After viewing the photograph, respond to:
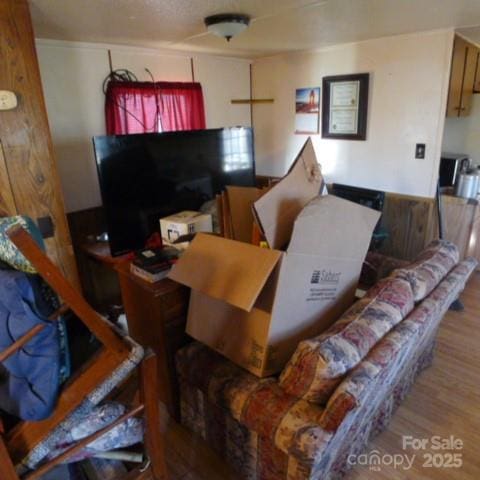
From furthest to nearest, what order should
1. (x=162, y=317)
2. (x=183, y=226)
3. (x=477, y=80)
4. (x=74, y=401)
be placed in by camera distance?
(x=477, y=80), (x=183, y=226), (x=162, y=317), (x=74, y=401)

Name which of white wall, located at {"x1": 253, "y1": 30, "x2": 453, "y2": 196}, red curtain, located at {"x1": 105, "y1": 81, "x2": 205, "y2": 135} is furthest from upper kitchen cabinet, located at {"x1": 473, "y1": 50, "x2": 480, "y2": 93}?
red curtain, located at {"x1": 105, "y1": 81, "x2": 205, "y2": 135}

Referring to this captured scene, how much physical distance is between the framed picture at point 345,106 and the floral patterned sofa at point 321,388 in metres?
1.70

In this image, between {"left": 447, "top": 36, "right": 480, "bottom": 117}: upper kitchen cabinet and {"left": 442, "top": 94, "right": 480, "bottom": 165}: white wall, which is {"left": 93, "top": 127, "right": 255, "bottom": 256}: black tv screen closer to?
{"left": 447, "top": 36, "right": 480, "bottom": 117}: upper kitchen cabinet

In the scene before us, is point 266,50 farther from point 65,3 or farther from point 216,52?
point 65,3

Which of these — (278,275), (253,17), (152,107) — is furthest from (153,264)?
(152,107)

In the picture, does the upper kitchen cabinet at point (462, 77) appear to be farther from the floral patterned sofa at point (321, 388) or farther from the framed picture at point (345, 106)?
the floral patterned sofa at point (321, 388)

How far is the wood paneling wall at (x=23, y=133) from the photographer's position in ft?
5.64

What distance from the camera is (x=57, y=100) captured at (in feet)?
8.30

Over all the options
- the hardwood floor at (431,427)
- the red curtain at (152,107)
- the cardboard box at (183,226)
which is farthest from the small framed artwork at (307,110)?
the hardwood floor at (431,427)

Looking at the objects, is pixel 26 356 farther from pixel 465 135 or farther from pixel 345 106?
pixel 465 135

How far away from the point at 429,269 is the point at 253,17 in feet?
5.59

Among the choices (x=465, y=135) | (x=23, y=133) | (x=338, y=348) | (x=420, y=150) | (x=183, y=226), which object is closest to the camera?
(x=338, y=348)

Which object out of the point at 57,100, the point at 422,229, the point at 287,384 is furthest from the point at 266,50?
the point at 287,384

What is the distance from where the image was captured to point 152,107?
2971mm
